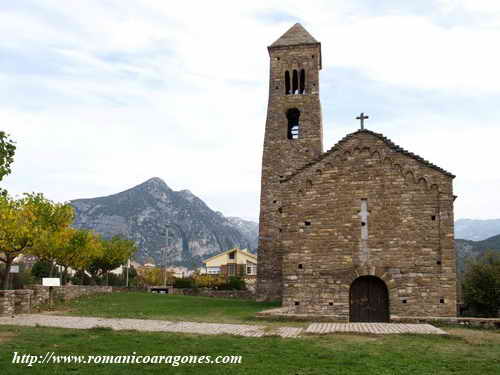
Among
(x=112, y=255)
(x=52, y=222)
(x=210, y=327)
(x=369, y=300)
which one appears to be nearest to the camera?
(x=210, y=327)

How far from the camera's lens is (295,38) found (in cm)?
3597

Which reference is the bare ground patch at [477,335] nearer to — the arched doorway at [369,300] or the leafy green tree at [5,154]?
the arched doorway at [369,300]

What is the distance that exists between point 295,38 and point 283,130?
737 centimetres

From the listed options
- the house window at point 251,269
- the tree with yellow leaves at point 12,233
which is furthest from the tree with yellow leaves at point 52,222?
the house window at point 251,269

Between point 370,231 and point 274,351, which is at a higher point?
point 370,231

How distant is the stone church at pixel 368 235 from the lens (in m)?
20.2

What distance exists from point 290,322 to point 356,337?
510 centimetres

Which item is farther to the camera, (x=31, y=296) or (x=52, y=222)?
(x=52, y=222)

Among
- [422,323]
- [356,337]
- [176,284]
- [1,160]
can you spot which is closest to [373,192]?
[422,323]

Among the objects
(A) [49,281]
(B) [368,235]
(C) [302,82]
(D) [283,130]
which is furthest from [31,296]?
(C) [302,82]

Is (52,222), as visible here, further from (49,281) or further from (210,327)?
(210,327)

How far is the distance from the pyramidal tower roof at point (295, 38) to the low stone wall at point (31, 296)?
21539 millimetres

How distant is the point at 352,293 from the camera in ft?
68.7

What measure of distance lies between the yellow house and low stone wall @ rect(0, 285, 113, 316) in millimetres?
46157
